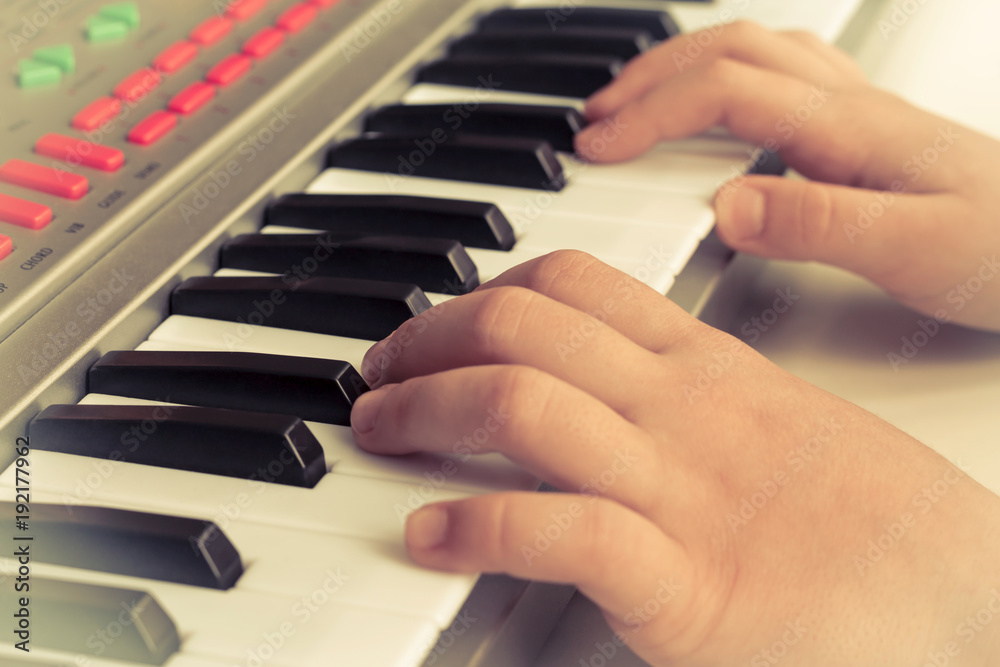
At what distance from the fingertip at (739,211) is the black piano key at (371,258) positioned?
0.88ft

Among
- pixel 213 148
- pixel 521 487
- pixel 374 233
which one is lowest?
pixel 521 487

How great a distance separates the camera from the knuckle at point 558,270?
76 cm

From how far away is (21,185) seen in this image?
820 mm

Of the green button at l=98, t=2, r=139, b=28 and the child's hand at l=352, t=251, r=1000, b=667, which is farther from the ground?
the green button at l=98, t=2, r=139, b=28

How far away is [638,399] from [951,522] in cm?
25

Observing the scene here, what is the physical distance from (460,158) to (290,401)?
1.32ft

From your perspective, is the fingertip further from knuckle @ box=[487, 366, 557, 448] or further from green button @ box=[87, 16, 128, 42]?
green button @ box=[87, 16, 128, 42]

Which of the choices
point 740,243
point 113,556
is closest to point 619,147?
point 740,243

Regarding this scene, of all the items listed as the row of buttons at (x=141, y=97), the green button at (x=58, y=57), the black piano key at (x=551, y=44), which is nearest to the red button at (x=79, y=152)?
the row of buttons at (x=141, y=97)

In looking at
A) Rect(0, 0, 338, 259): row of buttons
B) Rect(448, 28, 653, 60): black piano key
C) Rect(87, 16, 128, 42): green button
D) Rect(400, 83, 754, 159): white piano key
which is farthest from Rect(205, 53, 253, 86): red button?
Rect(448, 28, 653, 60): black piano key

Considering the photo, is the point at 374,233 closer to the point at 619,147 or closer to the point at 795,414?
the point at 619,147

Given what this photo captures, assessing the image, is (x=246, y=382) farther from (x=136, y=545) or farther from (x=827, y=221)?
(x=827, y=221)

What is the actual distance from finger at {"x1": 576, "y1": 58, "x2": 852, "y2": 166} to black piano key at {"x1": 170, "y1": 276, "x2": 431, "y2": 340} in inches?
14.4

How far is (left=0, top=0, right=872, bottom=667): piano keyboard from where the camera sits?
0.55 metres
